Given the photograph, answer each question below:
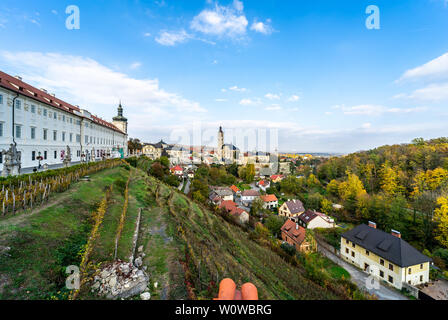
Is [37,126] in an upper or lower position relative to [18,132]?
upper

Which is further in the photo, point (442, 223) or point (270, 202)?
point (270, 202)

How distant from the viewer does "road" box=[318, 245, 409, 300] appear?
14.8 meters

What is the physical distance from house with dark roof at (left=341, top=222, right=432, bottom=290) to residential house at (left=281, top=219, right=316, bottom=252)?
14.0ft

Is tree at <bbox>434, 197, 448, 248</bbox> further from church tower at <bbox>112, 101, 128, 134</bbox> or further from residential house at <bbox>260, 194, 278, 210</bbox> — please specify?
church tower at <bbox>112, 101, 128, 134</bbox>

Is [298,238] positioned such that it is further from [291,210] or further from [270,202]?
[270,202]

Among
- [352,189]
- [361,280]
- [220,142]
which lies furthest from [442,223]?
[220,142]

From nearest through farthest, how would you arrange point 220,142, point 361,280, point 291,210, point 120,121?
point 361,280, point 291,210, point 120,121, point 220,142

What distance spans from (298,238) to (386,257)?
7567 millimetres

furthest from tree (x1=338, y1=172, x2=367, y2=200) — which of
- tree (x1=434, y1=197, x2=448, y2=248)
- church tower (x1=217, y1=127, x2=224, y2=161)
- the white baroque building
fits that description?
church tower (x1=217, y1=127, x2=224, y2=161)

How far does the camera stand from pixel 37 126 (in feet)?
62.9

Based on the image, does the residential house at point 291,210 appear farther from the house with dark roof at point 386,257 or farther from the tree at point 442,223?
the tree at point 442,223

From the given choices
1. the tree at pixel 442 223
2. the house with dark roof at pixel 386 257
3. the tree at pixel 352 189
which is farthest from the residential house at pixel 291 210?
the tree at pixel 442 223
